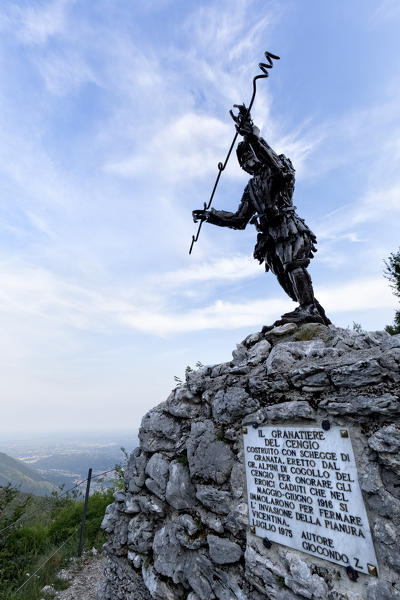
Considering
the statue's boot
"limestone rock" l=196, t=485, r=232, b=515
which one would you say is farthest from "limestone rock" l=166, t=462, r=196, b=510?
the statue's boot

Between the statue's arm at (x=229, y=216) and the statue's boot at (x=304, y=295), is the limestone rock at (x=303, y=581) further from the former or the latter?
the statue's arm at (x=229, y=216)

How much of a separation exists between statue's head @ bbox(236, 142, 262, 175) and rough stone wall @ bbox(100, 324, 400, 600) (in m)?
A: 2.92

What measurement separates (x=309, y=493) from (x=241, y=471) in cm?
84

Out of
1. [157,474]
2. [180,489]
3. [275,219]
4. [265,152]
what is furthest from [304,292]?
[157,474]

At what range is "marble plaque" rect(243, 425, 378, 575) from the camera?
2412mm

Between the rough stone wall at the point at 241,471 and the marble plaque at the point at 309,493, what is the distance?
9 centimetres

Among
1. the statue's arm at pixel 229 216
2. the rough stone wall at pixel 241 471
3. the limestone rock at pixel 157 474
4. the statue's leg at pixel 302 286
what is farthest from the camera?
the statue's arm at pixel 229 216

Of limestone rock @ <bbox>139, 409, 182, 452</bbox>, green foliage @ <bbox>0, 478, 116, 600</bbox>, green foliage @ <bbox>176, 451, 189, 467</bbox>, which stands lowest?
green foliage @ <bbox>0, 478, 116, 600</bbox>

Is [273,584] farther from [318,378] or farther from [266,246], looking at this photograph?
[266,246]

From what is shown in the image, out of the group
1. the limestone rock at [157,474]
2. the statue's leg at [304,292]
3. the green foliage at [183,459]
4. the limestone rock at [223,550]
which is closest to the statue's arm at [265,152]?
the statue's leg at [304,292]

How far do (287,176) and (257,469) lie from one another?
409 centimetres

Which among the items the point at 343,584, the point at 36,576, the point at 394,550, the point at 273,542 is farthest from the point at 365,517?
the point at 36,576

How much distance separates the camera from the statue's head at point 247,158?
16.8ft

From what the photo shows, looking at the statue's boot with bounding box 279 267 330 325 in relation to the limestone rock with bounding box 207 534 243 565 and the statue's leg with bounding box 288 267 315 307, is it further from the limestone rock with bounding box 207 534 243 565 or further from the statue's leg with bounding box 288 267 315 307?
the limestone rock with bounding box 207 534 243 565
